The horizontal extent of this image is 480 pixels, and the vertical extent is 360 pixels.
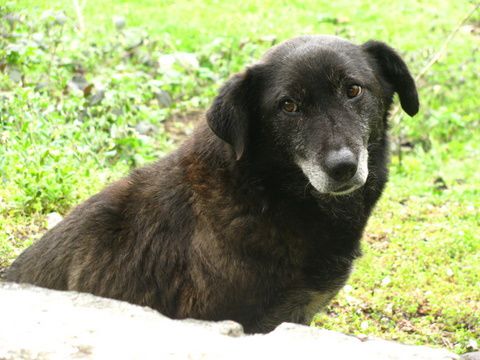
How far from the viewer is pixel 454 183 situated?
304 inches

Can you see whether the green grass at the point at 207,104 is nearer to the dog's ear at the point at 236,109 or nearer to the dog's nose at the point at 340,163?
the dog's nose at the point at 340,163

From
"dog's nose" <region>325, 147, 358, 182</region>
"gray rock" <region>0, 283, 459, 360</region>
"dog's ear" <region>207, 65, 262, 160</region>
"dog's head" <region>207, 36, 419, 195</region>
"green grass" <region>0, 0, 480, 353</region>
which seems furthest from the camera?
"green grass" <region>0, 0, 480, 353</region>

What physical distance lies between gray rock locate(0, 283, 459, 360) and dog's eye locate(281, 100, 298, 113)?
122cm

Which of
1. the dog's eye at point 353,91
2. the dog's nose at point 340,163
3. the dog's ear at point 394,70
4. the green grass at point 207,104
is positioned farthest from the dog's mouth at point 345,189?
the green grass at point 207,104

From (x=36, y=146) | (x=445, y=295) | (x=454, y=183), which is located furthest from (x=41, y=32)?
(x=445, y=295)

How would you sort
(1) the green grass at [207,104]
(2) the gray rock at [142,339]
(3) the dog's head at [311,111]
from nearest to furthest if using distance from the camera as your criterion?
(2) the gray rock at [142,339], (3) the dog's head at [311,111], (1) the green grass at [207,104]

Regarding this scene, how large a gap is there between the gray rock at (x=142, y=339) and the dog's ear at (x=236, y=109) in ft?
3.36

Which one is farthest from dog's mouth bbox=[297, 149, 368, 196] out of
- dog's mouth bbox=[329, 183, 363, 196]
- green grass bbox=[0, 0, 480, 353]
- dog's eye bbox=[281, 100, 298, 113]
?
green grass bbox=[0, 0, 480, 353]

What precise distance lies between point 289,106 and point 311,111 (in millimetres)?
125

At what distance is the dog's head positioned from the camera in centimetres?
366

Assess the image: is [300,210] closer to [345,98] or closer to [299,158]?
[299,158]

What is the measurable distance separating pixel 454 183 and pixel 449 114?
1.60 m

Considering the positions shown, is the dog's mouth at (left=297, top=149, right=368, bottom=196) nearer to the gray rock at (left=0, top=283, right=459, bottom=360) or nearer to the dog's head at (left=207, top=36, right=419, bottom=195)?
the dog's head at (left=207, top=36, right=419, bottom=195)

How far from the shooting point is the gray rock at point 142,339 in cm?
266
